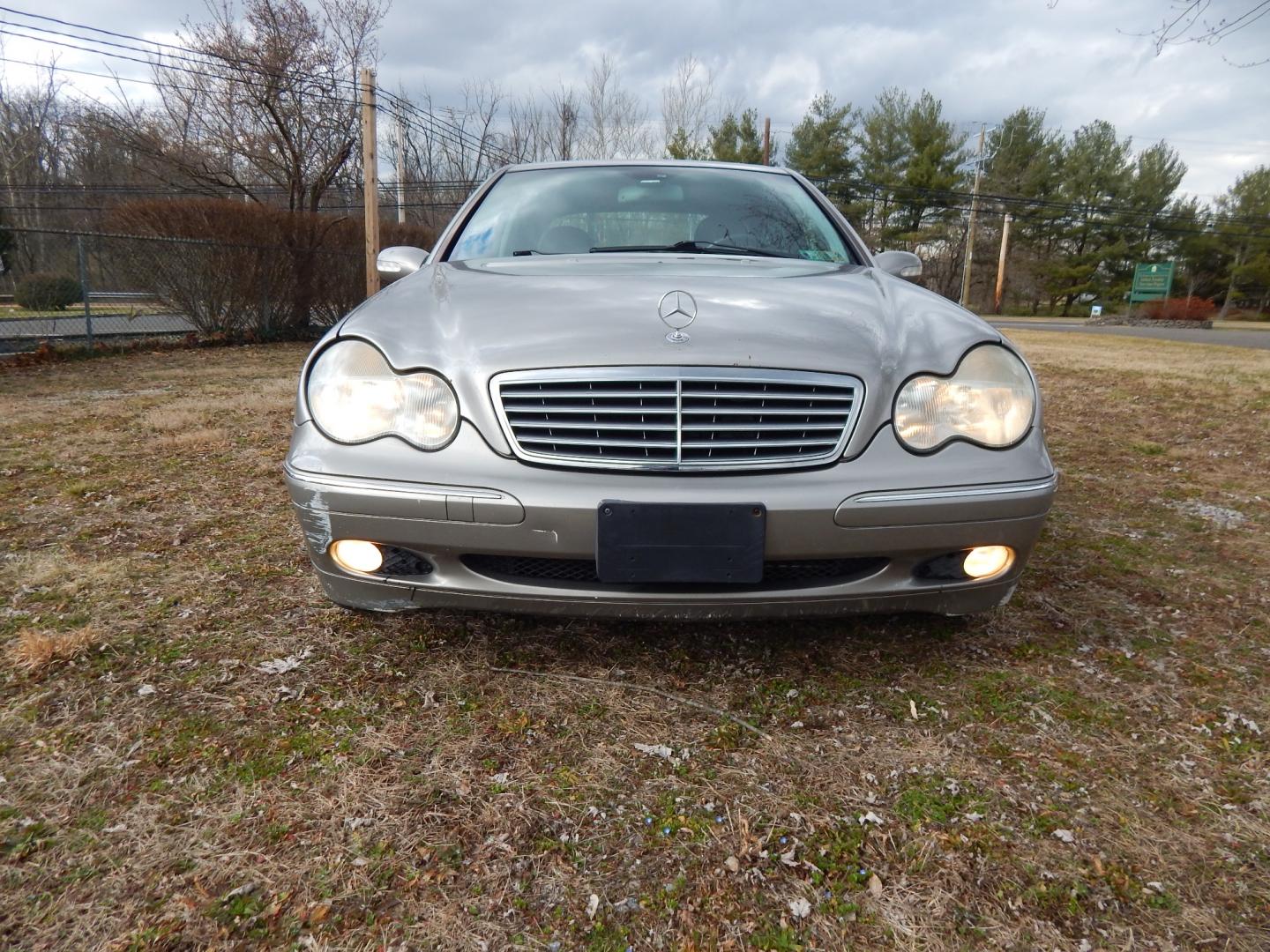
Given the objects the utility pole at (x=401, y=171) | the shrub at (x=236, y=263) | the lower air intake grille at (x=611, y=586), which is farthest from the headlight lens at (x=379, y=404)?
the utility pole at (x=401, y=171)

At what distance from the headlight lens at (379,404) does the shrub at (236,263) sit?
35.2 ft

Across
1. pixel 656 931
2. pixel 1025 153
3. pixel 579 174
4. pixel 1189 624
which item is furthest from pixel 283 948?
pixel 1025 153

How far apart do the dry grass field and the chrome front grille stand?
60 cm

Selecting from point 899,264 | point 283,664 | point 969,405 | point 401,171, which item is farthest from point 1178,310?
point 283,664

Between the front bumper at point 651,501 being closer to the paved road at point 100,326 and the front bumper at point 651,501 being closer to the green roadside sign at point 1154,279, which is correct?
the paved road at point 100,326

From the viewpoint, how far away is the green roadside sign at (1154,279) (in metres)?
33.8

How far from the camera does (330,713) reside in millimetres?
1717

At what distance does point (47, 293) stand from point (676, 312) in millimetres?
15602

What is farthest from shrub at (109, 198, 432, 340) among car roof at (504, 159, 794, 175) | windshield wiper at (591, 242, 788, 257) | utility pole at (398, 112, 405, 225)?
utility pole at (398, 112, 405, 225)

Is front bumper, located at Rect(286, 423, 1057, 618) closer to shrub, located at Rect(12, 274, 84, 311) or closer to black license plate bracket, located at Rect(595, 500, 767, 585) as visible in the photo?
black license plate bracket, located at Rect(595, 500, 767, 585)

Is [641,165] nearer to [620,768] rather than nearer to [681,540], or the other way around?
[681,540]

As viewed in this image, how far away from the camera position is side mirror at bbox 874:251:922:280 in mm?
2760

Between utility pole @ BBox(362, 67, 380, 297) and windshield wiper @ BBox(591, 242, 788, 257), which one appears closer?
windshield wiper @ BBox(591, 242, 788, 257)

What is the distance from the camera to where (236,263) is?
36.5 feet
